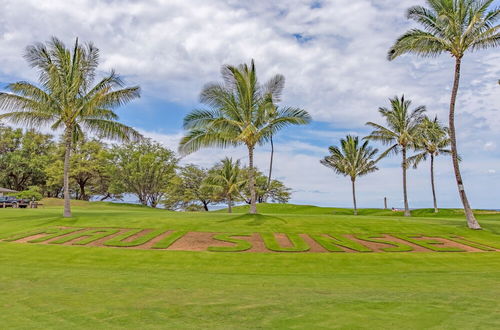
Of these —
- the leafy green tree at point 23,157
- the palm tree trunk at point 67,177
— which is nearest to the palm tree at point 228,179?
the palm tree trunk at point 67,177

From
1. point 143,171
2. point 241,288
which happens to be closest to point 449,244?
point 241,288

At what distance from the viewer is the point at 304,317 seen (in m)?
5.98

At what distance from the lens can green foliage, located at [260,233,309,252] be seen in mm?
15883

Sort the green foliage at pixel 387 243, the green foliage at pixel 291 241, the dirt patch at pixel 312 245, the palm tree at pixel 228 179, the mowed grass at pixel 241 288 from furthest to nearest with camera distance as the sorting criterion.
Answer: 1. the palm tree at pixel 228 179
2. the green foliage at pixel 387 243
3. the dirt patch at pixel 312 245
4. the green foliage at pixel 291 241
5. the mowed grass at pixel 241 288

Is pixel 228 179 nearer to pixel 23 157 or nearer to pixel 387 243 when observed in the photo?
pixel 387 243

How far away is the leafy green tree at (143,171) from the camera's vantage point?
56062 mm

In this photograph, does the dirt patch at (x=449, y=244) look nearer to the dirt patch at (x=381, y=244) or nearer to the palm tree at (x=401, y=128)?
the dirt patch at (x=381, y=244)

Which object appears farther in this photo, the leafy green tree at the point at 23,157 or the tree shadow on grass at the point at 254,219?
the leafy green tree at the point at 23,157

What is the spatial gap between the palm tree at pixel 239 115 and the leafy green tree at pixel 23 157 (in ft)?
140

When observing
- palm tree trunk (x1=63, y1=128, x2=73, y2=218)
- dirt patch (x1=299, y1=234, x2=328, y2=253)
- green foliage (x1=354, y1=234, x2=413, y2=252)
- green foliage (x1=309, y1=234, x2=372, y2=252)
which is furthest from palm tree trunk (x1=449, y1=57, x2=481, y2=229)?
palm tree trunk (x1=63, y1=128, x2=73, y2=218)

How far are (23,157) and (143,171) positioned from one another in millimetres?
20410

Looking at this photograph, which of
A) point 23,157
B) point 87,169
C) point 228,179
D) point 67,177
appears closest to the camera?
point 67,177

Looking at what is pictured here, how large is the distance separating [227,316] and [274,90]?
21458 millimetres

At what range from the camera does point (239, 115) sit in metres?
25.2
